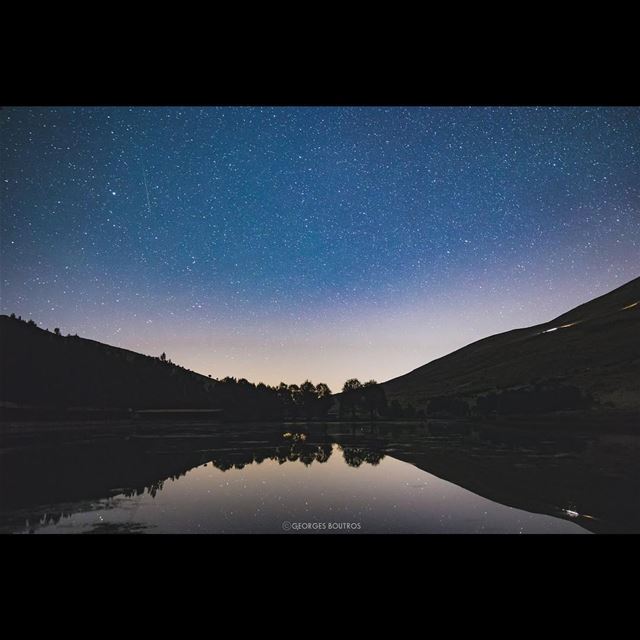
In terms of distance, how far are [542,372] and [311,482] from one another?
5.79m

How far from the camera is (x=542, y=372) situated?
31.4 ft

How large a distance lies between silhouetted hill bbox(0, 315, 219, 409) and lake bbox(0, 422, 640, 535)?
56 cm

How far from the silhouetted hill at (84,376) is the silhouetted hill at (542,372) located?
3.65 meters

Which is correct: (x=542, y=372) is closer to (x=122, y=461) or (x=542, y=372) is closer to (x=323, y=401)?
(x=323, y=401)

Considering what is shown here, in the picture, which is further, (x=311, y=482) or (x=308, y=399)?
(x=308, y=399)

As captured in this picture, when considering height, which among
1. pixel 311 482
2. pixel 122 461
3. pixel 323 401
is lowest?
pixel 311 482

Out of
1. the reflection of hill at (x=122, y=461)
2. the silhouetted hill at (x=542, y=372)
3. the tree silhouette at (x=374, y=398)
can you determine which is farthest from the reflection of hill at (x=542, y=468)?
the reflection of hill at (x=122, y=461)

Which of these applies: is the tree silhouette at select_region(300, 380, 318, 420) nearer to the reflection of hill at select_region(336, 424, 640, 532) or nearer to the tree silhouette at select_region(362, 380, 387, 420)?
the tree silhouette at select_region(362, 380, 387, 420)

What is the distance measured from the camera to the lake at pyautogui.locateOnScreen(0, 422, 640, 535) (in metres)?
5.43

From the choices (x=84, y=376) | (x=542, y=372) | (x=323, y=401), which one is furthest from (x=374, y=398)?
(x=84, y=376)
